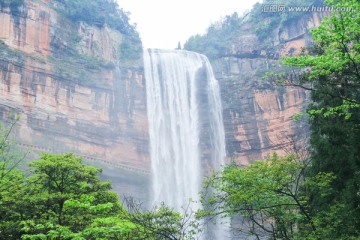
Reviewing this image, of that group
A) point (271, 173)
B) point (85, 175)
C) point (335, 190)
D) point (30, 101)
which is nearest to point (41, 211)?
point (85, 175)

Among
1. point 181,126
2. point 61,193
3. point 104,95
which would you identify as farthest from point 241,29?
point 61,193

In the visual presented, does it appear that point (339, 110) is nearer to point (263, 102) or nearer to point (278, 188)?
point (278, 188)

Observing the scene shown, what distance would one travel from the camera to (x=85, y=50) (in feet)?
140

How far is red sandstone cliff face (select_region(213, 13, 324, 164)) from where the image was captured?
4044 cm

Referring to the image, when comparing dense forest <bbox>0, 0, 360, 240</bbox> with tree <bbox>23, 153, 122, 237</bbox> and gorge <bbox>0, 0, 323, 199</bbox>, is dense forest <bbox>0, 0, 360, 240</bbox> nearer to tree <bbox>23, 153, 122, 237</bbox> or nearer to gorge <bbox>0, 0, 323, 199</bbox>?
tree <bbox>23, 153, 122, 237</bbox>

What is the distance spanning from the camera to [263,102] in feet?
140

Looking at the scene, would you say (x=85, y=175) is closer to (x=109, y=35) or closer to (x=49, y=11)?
(x=49, y=11)

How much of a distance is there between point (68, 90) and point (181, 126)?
43.9 ft

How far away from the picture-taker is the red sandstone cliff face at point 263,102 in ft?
133

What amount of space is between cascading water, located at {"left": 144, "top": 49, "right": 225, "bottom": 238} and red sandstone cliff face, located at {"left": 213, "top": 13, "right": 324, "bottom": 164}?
1597 millimetres

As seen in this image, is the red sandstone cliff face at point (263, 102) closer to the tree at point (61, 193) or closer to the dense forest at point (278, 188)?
the dense forest at point (278, 188)
